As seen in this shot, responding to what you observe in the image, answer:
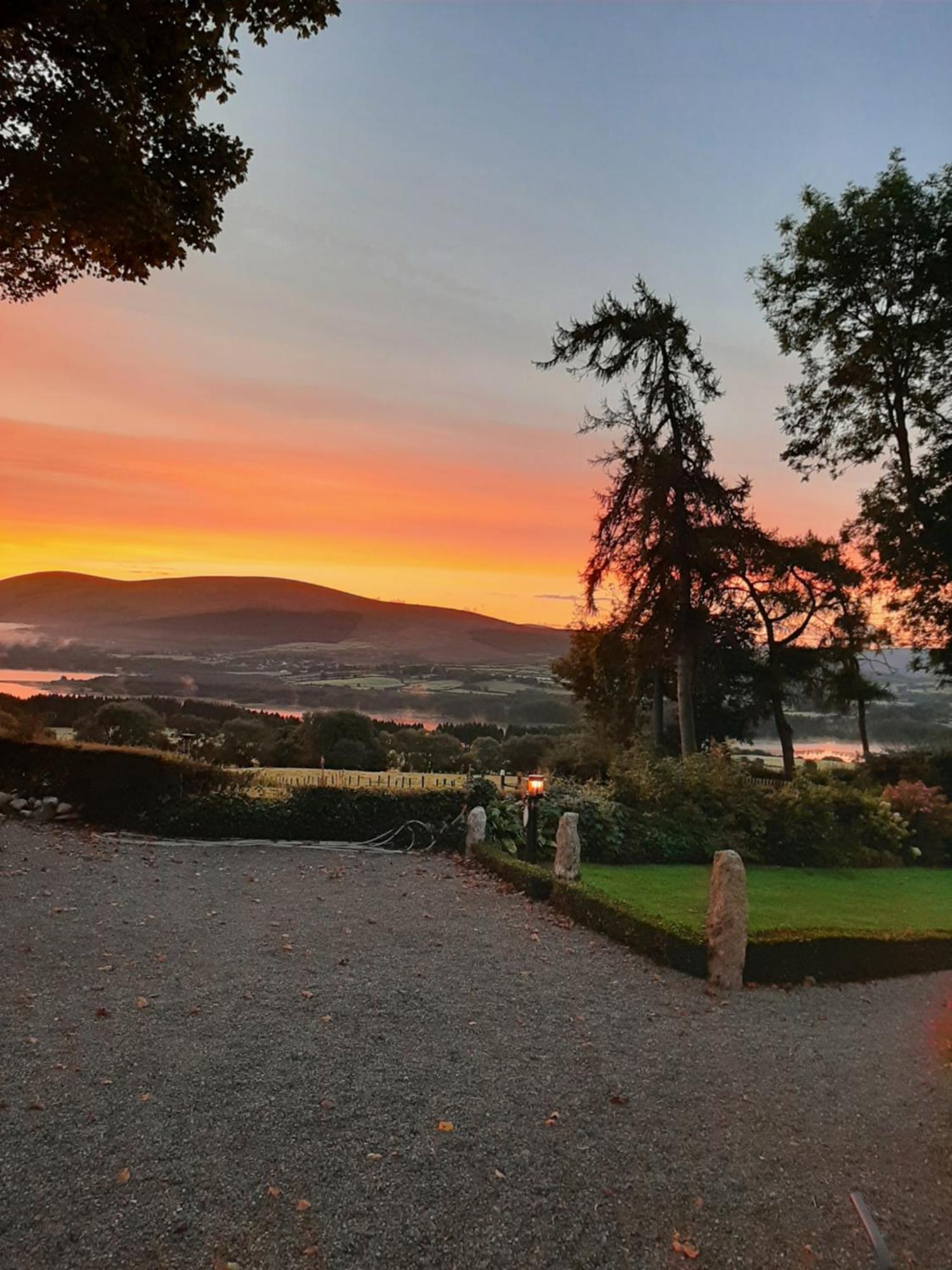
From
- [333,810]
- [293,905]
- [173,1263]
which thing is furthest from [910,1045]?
[333,810]

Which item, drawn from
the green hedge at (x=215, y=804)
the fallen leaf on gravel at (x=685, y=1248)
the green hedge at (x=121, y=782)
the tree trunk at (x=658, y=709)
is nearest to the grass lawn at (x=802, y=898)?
the green hedge at (x=215, y=804)

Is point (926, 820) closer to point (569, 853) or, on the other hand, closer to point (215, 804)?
point (569, 853)

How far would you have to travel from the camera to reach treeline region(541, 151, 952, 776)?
17.6m

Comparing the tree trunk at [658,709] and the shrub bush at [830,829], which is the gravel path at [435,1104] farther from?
the tree trunk at [658,709]

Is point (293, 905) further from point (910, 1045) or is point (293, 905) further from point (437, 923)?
point (910, 1045)

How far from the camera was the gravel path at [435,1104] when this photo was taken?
3279 millimetres

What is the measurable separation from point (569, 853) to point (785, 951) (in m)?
2.98

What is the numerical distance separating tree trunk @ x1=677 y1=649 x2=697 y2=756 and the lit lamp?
7.86 metres

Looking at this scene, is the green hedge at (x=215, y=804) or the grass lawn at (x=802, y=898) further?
the green hedge at (x=215, y=804)

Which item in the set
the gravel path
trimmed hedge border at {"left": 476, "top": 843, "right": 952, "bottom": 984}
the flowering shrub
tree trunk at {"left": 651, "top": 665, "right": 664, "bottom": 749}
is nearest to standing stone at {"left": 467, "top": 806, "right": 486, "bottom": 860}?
trimmed hedge border at {"left": 476, "top": 843, "right": 952, "bottom": 984}

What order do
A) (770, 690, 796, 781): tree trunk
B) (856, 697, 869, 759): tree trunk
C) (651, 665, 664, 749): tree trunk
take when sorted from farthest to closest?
(856, 697, 869, 759): tree trunk < (770, 690, 796, 781): tree trunk < (651, 665, 664, 749): tree trunk

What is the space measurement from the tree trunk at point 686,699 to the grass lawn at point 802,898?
5.57 metres

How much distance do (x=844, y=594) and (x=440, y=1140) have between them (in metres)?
22.8

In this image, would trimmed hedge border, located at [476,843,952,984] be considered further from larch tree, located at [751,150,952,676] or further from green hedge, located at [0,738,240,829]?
larch tree, located at [751,150,952,676]
